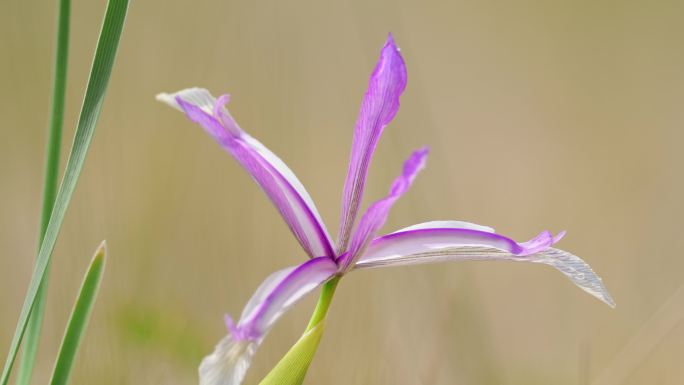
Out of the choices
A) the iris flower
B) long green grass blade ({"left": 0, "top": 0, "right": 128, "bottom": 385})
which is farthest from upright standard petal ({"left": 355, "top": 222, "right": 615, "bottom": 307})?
long green grass blade ({"left": 0, "top": 0, "right": 128, "bottom": 385})

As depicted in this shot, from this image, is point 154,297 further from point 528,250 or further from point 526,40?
point 526,40

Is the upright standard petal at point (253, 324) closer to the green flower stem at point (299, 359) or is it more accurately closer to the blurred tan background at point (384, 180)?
the green flower stem at point (299, 359)

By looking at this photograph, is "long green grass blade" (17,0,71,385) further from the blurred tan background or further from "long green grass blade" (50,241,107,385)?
the blurred tan background

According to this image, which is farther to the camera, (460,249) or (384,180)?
(384,180)

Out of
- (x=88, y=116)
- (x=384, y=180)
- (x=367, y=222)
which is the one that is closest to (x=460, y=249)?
(x=367, y=222)

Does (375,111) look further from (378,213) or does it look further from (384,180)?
(384,180)
